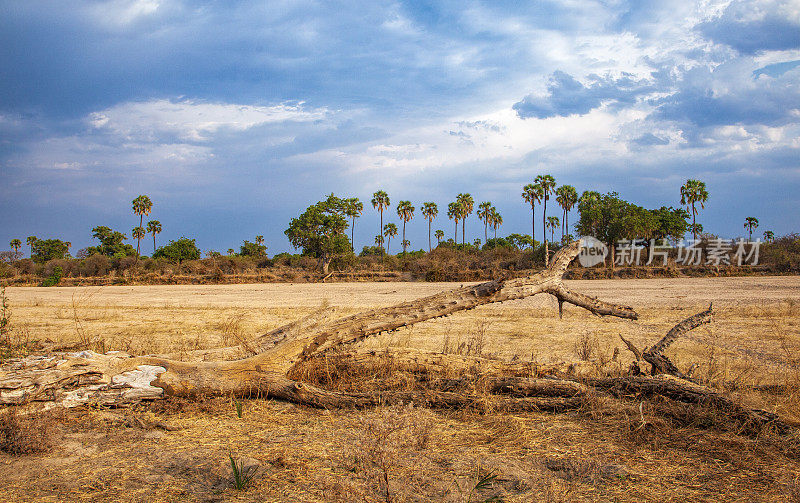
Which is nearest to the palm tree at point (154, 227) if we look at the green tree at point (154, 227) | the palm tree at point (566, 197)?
the green tree at point (154, 227)

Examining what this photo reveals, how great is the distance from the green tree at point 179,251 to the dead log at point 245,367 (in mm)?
61888

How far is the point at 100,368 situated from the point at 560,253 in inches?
236

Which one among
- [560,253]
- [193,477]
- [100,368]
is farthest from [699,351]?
[100,368]

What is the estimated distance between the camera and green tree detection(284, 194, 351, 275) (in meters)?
56.4

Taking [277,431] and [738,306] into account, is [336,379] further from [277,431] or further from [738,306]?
[738,306]

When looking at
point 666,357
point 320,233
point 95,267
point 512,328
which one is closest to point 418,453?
point 666,357

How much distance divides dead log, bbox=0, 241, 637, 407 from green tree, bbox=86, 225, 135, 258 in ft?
254

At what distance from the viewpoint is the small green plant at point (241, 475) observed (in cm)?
356

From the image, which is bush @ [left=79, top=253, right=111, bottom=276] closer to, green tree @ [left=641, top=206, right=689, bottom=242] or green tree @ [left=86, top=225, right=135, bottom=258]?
green tree @ [left=86, top=225, right=135, bottom=258]

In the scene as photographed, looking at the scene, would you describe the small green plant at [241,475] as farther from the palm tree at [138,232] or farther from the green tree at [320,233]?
the palm tree at [138,232]

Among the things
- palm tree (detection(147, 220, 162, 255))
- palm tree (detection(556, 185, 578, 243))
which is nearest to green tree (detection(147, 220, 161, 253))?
palm tree (detection(147, 220, 162, 255))

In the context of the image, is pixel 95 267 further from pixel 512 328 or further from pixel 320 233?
pixel 512 328

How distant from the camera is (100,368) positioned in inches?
220

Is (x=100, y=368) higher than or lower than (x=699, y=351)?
higher
